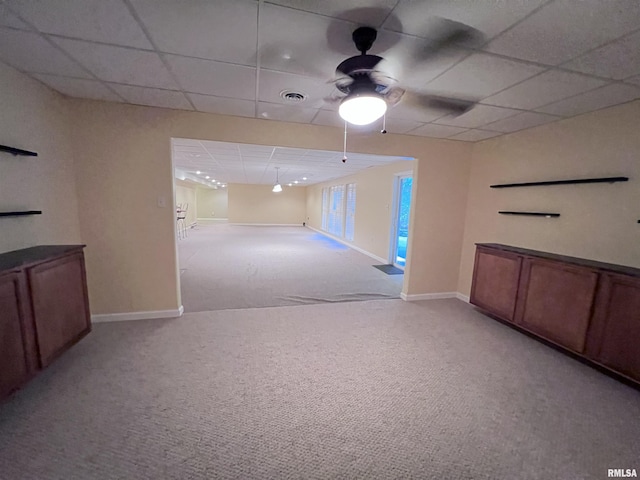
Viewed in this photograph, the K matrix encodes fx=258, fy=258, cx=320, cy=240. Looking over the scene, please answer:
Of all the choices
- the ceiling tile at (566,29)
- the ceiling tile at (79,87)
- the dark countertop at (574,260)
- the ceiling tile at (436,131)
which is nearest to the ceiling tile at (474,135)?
the ceiling tile at (436,131)

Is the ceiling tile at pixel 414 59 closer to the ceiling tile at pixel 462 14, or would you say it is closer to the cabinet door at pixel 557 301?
the ceiling tile at pixel 462 14

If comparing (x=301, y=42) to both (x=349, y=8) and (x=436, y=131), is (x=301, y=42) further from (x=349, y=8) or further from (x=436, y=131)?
(x=436, y=131)

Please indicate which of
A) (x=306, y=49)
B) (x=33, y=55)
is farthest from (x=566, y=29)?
(x=33, y=55)

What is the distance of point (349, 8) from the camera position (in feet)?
4.24

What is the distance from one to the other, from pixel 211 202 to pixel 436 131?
1482cm

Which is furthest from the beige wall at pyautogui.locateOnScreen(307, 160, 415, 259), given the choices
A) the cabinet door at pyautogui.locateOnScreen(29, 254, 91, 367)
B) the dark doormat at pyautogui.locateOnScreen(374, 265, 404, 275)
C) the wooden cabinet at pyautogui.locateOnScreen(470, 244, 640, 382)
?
the cabinet door at pyautogui.locateOnScreen(29, 254, 91, 367)

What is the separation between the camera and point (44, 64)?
1.91 m

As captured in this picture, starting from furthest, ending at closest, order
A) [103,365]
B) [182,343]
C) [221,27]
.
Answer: [182,343] → [103,365] → [221,27]

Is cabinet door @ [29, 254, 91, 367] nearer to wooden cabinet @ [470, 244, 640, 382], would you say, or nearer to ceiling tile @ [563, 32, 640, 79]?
ceiling tile @ [563, 32, 640, 79]

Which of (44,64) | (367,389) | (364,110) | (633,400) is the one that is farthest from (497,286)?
(44,64)

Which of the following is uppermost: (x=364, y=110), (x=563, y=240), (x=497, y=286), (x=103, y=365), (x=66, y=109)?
(x=66, y=109)

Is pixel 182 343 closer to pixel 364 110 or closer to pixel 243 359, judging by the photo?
pixel 243 359

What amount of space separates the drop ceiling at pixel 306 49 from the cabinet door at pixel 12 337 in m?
1.54

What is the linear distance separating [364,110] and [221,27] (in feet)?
3.13
